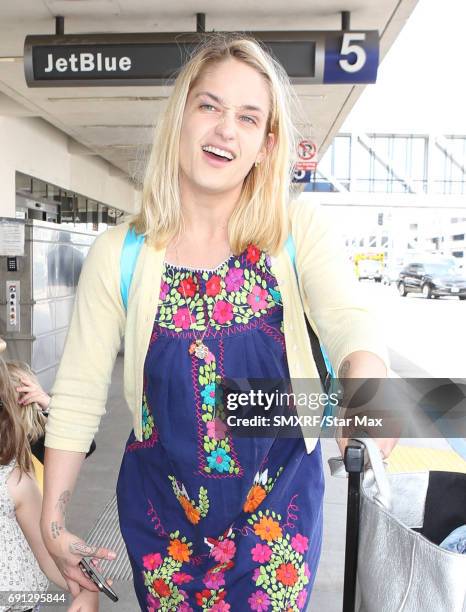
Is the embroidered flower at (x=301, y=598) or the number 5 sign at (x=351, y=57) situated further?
the number 5 sign at (x=351, y=57)

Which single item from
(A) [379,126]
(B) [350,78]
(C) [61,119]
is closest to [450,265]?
(A) [379,126]

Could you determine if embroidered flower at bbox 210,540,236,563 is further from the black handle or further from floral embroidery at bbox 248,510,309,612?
the black handle

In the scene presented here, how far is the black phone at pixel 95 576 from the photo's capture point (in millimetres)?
1213

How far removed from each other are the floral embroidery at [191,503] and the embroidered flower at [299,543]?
0.59 ft

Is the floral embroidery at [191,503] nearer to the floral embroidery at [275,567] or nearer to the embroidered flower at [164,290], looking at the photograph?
the floral embroidery at [275,567]

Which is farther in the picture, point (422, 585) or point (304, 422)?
point (304, 422)

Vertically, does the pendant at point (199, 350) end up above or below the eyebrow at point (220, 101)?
below

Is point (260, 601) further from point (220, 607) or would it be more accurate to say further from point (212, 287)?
point (212, 287)

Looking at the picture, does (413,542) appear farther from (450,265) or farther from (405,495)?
(450,265)

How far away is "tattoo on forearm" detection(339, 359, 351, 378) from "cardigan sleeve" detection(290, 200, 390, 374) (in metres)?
0.01

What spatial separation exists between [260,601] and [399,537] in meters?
0.59

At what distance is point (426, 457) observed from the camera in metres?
4.96

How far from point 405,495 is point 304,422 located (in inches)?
11.6

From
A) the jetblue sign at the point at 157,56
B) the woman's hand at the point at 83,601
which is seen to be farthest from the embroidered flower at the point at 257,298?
the jetblue sign at the point at 157,56
